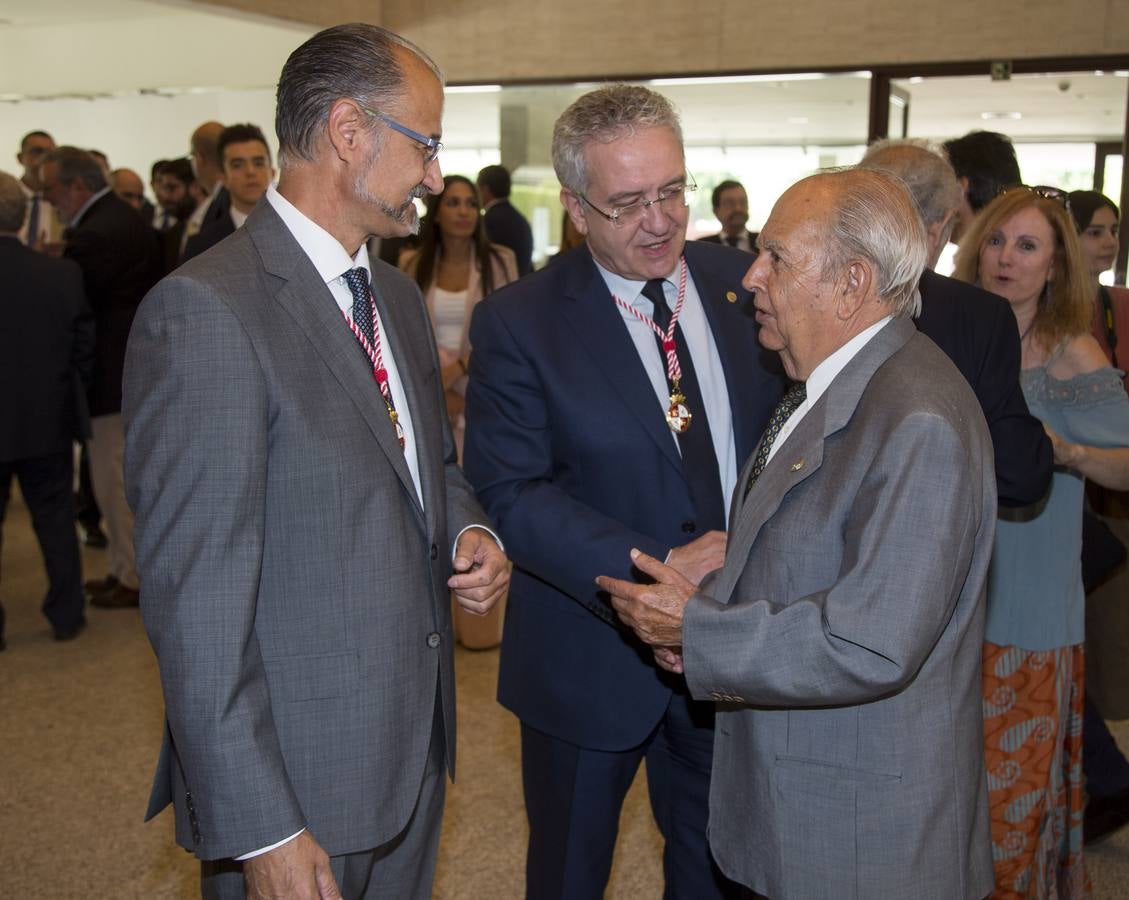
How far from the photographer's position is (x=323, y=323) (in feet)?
5.04

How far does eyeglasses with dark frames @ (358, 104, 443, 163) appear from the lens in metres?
1.59

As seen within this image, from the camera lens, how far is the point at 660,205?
2.06 metres

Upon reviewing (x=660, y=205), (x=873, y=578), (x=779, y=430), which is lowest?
(x=873, y=578)

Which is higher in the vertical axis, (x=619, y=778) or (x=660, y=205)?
(x=660, y=205)

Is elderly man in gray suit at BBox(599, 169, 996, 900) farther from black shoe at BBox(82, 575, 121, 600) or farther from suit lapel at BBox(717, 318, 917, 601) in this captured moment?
black shoe at BBox(82, 575, 121, 600)

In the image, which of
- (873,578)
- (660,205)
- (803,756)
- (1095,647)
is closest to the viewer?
(873,578)

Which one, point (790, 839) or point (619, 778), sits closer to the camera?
point (790, 839)

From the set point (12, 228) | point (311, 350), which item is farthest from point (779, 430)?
point (12, 228)

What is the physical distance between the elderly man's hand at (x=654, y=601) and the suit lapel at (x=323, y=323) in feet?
1.44

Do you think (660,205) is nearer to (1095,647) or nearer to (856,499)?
(856,499)

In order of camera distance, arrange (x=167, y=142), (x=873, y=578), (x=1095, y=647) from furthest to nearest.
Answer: (x=167, y=142) < (x=1095, y=647) < (x=873, y=578)

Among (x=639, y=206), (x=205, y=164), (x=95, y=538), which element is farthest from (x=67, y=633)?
(x=639, y=206)

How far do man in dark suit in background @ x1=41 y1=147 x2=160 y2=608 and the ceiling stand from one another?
181 cm

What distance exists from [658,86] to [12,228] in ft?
14.9
